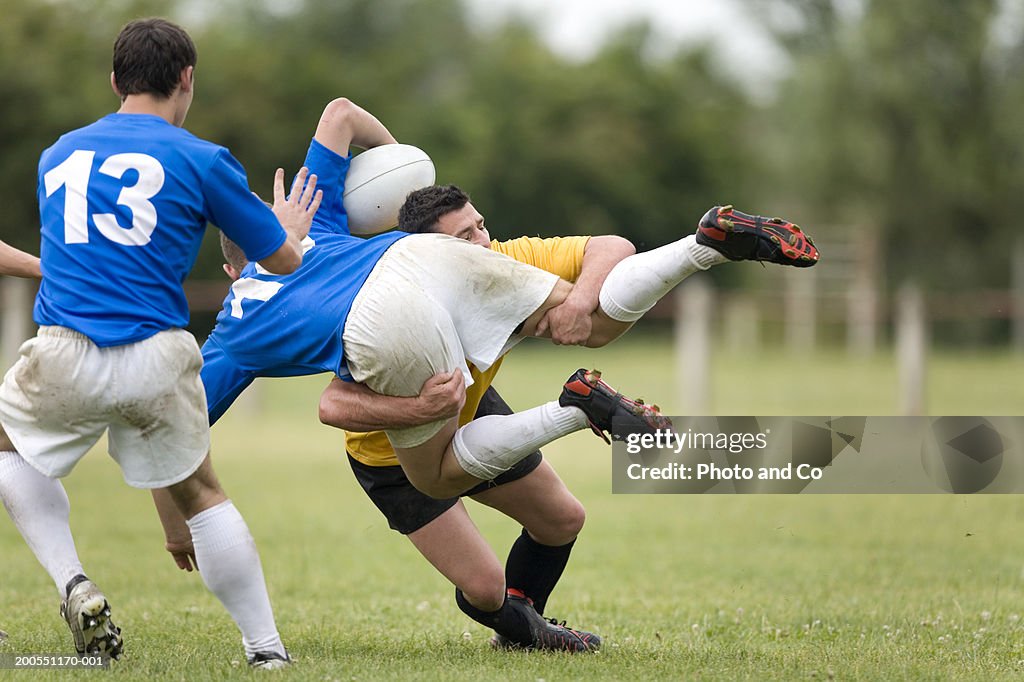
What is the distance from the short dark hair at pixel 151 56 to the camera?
3990 millimetres

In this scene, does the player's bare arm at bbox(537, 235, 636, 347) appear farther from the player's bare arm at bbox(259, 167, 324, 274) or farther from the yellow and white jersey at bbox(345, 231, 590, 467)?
the player's bare arm at bbox(259, 167, 324, 274)

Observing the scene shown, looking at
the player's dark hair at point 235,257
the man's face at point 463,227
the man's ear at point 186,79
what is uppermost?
the man's ear at point 186,79

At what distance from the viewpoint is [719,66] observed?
140ft

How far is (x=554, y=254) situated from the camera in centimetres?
491

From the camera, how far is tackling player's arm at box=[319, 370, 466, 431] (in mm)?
4324

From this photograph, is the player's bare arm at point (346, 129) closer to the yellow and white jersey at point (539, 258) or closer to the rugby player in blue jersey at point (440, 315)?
the rugby player in blue jersey at point (440, 315)

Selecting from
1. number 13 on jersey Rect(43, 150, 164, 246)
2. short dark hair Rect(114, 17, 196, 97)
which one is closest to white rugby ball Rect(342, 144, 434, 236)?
short dark hair Rect(114, 17, 196, 97)

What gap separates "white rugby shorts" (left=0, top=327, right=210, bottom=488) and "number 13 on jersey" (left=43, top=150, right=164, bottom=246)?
0.99ft

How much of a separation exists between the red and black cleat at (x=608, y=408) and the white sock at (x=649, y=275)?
26cm

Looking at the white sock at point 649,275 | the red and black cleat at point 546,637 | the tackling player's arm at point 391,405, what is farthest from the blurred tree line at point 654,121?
→ the white sock at point 649,275

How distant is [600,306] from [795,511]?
5.90 metres

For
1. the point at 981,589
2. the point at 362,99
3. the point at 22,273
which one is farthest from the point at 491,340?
the point at 362,99

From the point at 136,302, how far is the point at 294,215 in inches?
25.0

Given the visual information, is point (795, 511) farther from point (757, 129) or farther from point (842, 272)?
Answer: point (757, 129)
